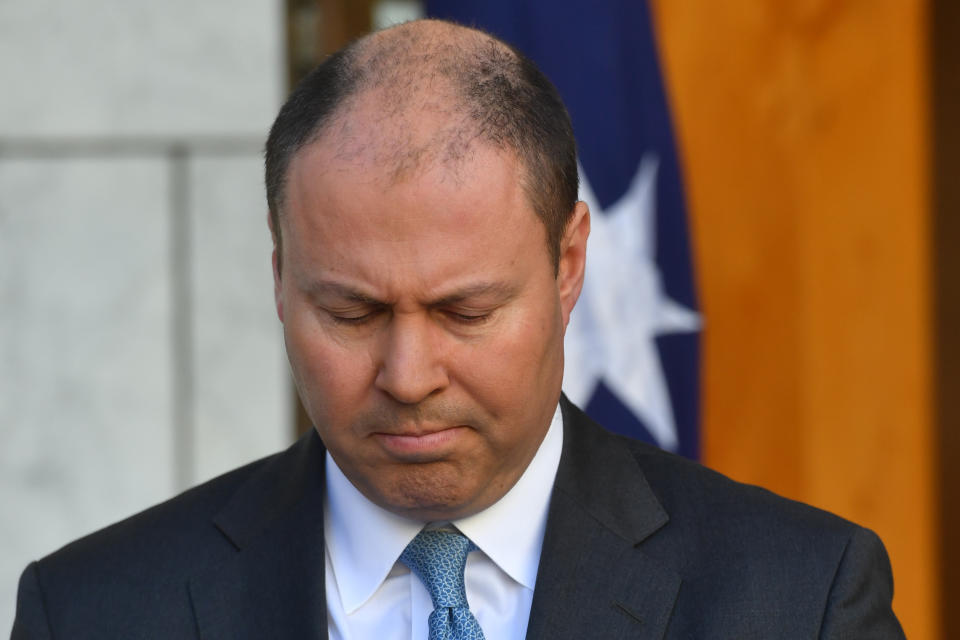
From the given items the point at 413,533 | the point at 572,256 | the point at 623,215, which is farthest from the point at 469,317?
the point at 623,215

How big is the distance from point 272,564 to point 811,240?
238 centimetres

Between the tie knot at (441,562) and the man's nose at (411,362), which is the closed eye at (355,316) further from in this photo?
the tie knot at (441,562)

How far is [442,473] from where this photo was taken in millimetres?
2018

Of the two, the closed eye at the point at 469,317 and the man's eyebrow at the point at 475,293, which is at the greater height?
the man's eyebrow at the point at 475,293

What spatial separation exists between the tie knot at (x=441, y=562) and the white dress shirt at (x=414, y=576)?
2cm

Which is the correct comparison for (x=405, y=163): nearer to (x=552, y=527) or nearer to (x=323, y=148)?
(x=323, y=148)

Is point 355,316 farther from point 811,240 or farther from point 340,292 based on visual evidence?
point 811,240

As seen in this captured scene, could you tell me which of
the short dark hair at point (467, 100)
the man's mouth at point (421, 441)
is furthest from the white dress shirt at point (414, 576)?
the short dark hair at point (467, 100)

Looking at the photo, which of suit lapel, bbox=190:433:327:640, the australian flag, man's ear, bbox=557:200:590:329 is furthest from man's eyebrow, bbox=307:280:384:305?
the australian flag

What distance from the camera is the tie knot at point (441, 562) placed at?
6.91ft

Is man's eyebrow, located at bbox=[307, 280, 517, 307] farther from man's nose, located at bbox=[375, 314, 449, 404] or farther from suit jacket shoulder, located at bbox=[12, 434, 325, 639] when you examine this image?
suit jacket shoulder, located at bbox=[12, 434, 325, 639]

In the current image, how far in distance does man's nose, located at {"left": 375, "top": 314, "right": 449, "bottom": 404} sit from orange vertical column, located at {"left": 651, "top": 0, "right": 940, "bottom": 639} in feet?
7.29

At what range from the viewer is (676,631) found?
6.91 feet

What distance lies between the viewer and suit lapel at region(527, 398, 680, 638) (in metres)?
2.10
